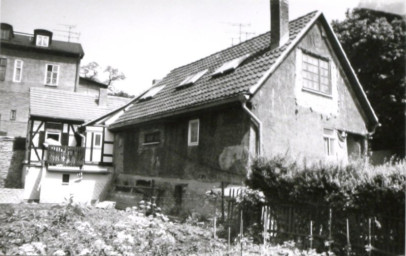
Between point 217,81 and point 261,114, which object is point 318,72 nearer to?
point 261,114

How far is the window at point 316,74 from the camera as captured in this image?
13891mm

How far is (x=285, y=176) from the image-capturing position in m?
9.09

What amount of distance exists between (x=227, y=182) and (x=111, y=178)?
37.1ft

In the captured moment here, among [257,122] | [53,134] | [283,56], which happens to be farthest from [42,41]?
[257,122]

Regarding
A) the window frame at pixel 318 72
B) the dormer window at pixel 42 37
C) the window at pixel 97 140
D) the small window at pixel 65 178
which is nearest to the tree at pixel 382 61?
the window frame at pixel 318 72

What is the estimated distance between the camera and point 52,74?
35312mm

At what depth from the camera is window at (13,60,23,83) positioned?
33.3 meters

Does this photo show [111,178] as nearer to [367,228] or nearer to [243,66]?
[243,66]

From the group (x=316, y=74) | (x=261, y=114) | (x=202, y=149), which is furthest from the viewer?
(x=316, y=74)

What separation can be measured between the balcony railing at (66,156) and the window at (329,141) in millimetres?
13716

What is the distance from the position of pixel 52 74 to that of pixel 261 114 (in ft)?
95.2

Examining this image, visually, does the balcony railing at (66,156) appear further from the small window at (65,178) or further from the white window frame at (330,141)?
the white window frame at (330,141)

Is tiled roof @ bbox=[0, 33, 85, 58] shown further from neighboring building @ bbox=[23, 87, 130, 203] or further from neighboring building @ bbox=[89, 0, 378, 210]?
neighboring building @ bbox=[89, 0, 378, 210]

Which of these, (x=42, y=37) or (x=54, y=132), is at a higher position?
(x=42, y=37)
